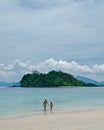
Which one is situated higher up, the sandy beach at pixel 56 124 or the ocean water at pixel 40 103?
the ocean water at pixel 40 103

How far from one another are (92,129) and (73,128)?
4.92 ft

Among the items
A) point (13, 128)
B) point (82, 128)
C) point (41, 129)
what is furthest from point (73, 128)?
point (13, 128)

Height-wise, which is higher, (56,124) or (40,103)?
(40,103)

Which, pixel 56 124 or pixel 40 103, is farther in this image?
pixel 40 103

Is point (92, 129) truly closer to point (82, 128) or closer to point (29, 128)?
point (82, 128)

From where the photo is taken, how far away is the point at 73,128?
788 inches

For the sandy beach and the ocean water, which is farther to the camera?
the ocean water

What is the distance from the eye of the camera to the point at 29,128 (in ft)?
68.0

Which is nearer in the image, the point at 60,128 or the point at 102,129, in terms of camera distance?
the point at 102,129

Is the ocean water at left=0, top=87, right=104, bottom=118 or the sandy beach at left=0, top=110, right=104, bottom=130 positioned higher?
the ocean water at left=0, top=87, right=104, bottom=118

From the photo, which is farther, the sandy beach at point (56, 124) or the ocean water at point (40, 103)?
the ocean water at point (40, 103)

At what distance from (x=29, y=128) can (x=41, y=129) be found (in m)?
1.01

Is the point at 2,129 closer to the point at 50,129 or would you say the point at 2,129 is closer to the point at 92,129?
the point at 50,129

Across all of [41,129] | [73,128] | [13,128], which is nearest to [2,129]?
Result: [13,128]
